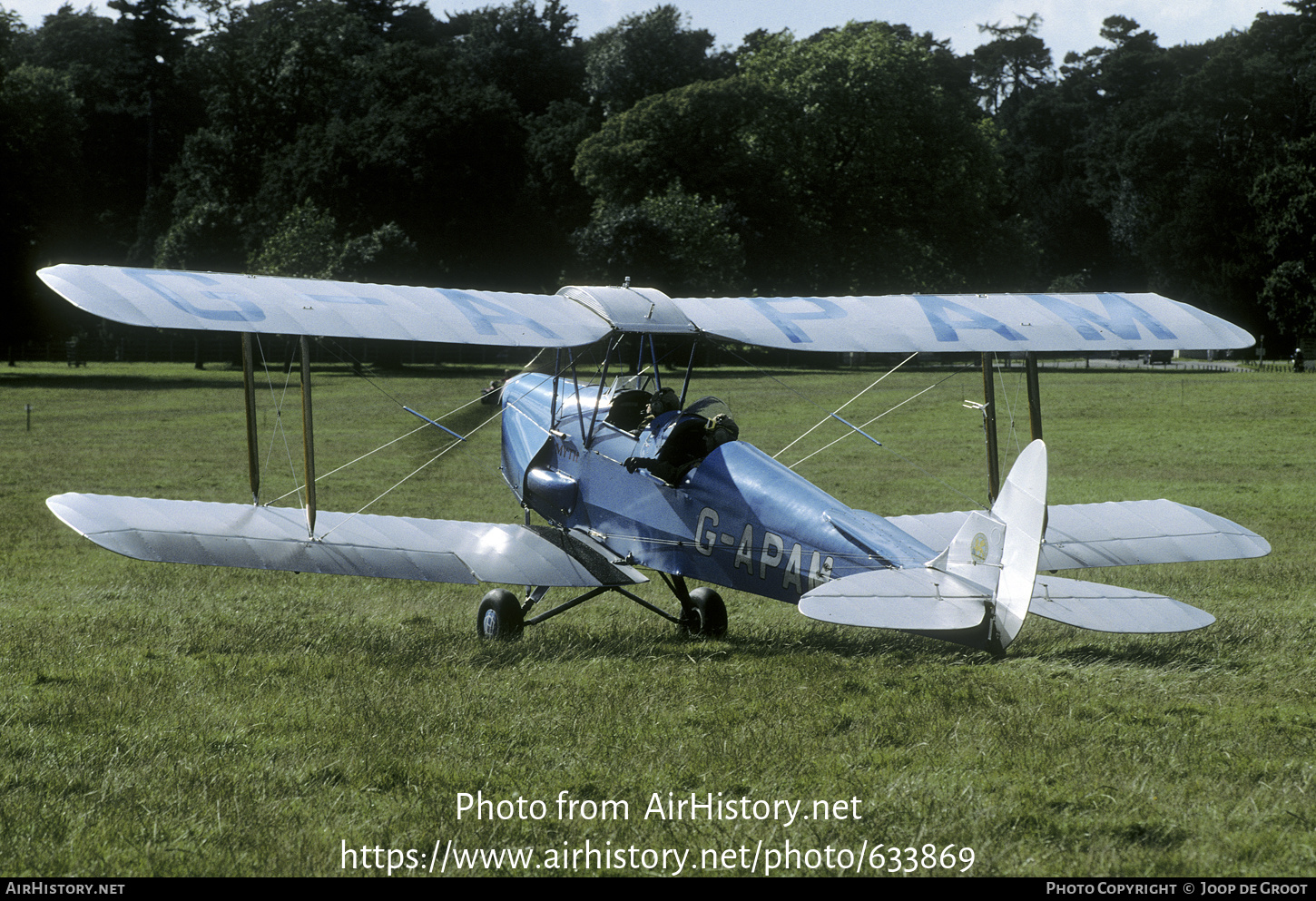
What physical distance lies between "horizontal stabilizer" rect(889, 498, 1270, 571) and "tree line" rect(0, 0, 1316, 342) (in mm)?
39411

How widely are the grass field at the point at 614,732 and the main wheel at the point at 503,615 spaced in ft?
0.62

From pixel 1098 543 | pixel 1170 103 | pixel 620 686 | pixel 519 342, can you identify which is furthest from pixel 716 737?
pixel 1170 103

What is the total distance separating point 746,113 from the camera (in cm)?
5653

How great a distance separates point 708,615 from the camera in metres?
8.12

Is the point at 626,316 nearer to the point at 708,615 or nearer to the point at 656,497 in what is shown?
the point at 656,497

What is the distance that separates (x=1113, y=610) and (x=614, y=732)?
8.61ft

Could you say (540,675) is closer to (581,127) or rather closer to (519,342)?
(519,342)

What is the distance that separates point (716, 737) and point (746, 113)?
5422 cm

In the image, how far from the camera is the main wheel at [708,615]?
8.12m

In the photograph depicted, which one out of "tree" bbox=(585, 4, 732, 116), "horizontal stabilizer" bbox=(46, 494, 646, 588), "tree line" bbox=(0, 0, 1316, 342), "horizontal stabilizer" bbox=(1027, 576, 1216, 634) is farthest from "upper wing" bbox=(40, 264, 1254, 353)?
"tree" bbox=(585, 4, 732, 116)

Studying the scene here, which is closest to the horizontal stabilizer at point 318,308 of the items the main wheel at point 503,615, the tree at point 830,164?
the main wheel at point 503,615

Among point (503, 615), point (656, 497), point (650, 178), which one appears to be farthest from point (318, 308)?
point (650, 178)

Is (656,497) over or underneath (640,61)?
underneath

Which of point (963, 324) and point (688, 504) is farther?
point (963, 324)
